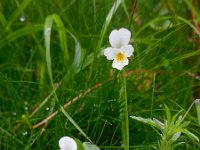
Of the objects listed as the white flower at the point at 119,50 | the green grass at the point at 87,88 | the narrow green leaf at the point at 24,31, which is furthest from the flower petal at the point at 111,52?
the narrow green leaf at the point at 24,31

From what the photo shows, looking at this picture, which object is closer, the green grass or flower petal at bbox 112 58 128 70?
flower petal at bbox 112 58 128 70

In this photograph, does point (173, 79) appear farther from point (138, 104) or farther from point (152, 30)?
point (152, 30)

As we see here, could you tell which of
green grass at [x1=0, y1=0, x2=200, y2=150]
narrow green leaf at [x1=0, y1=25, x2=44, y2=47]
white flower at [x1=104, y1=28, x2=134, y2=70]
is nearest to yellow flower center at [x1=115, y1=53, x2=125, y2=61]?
white flower at [x1=104, y1=28, x2=134, y2=70]

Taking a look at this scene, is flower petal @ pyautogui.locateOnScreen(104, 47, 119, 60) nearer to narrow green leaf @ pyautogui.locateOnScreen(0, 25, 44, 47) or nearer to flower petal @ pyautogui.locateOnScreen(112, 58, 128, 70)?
flower petal @ pyautogui.locateOnScreen(112, 58, 128, 70)

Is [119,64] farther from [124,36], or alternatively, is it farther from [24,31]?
[24,31]

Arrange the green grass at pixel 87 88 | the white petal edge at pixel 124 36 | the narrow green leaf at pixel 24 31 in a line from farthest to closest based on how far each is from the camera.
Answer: the narrow green leaf at pixel 24 31
the green grass at pixel 87 88
the white petal edge at pixel 124 36

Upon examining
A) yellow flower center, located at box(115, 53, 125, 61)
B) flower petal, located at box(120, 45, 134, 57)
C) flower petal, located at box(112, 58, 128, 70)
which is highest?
flower petal, located at box(120, 45, 134, 57)

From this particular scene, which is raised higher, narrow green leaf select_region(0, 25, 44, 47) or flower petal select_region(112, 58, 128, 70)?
narrow green leaf select_region(0, 25, 44, 47)

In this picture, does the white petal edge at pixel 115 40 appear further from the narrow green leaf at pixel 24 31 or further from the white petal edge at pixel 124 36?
the narrow green leaf at pixel 24 31

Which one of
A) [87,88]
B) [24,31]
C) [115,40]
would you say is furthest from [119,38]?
[24,31]

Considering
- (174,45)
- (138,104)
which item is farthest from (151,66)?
(138,104)
